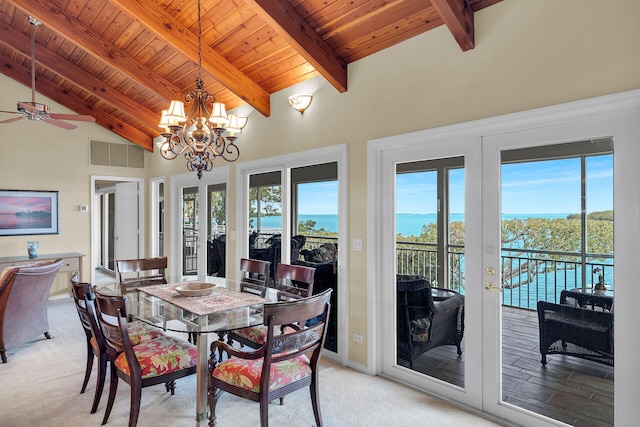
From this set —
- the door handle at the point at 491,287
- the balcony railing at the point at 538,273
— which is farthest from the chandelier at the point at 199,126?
the door handle at the point at 491,287

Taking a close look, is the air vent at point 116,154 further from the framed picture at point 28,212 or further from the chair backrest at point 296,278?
the chair backrest at point 296,278

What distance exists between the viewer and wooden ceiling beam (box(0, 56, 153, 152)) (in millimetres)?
5707

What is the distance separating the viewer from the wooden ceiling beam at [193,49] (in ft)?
11.3

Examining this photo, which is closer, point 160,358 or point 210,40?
point 160,358

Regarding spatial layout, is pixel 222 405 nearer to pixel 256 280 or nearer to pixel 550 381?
pixel 256 280

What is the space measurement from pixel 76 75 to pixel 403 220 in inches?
193

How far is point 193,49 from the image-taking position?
3777mm

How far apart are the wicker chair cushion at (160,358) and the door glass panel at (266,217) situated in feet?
6.41

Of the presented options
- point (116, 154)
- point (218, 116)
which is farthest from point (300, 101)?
point (116, 154)

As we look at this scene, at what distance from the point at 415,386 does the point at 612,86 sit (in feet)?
7.91

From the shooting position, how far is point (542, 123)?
7.72 ft

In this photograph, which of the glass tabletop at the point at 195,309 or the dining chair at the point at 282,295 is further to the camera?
the dining chair at the point at 282,295

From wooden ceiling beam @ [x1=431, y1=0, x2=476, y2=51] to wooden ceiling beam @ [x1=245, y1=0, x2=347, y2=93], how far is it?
112cm

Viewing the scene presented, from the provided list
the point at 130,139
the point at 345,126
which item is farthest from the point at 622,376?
the point at 130,139
